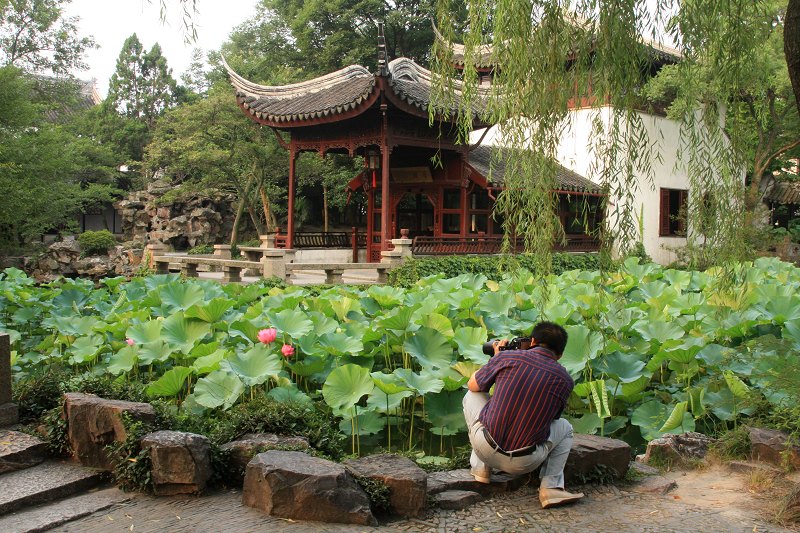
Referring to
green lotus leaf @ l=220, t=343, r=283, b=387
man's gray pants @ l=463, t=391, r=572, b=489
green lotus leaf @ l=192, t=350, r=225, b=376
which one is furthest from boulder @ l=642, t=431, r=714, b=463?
green lotus leaf @ l=192, t=350, r=225, b=376

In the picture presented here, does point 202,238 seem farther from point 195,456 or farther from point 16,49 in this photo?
point 195,456

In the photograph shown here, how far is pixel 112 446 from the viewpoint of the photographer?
316cm

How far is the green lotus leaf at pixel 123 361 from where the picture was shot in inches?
161

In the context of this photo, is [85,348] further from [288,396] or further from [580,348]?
[580,348]

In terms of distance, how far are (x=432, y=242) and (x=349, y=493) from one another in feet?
35.0

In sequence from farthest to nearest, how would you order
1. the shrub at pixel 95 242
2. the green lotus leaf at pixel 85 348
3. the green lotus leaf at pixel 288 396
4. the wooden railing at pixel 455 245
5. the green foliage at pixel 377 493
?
1. the shrub at pixel 95 242
2. the wooden railing at pixel 455 245
3. the green lotus leaf at pixel 85 348
4. the green lotus leaf at pixel 288 396
5. the green foliage at pixel 377 493

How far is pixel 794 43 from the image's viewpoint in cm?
281

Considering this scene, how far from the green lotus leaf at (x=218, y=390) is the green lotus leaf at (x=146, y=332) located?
752 mm

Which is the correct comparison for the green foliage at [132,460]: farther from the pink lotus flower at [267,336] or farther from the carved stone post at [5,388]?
the pink lotus flower at [267,336]

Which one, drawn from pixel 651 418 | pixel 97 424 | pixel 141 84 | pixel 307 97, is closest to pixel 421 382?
pixel 651 418

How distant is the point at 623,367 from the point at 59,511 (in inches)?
119

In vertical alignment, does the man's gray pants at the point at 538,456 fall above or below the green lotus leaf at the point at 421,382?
below

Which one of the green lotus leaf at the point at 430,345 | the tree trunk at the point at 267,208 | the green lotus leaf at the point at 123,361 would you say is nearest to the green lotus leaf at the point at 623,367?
the green lotus leaf at the point at 430,345

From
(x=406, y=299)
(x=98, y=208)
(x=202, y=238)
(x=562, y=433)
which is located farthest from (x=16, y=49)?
(x=562, y=433)
